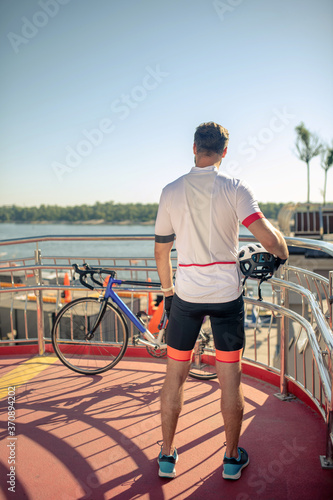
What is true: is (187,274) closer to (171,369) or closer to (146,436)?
(171,369)

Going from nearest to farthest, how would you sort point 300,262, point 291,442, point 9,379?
point 291,442 < point 9,379 < point 300,262

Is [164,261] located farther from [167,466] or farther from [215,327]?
[167,466]

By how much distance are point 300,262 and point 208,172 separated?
917 centimetres

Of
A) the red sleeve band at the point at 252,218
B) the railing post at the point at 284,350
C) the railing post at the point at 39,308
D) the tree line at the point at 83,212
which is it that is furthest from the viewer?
the tree line at the point at 83,212

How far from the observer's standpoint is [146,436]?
8.79 feet

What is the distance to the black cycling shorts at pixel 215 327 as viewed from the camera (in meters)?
2.03

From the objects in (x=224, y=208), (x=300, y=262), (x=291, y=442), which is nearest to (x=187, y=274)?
(x=224, y=208)

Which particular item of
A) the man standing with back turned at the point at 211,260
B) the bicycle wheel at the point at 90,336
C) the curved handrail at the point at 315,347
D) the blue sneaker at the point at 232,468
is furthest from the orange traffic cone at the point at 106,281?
the blue sneaker at the point at 232,468

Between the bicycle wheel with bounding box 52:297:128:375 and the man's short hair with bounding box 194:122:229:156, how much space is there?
213 cm

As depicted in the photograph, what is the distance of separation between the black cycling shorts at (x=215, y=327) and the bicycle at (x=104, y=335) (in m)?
1.43

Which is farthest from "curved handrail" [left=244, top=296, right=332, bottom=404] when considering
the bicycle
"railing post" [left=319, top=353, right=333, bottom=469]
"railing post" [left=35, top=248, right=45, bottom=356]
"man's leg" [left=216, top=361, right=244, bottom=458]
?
"railing post" [left=35, top=248, right=45, bottom=356]

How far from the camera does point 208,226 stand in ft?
6.50

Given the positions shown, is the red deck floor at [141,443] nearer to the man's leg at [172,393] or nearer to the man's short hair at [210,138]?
the man's leg at [172,393]

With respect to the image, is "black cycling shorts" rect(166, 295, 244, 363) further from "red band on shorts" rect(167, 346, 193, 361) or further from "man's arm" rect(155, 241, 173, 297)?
"man's arm" rect(155, 241, 173, 297)
